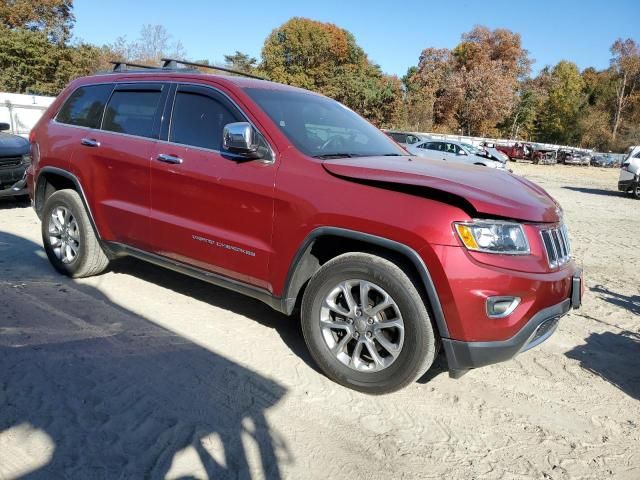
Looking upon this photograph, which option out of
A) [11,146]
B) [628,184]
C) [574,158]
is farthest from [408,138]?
[574,158]

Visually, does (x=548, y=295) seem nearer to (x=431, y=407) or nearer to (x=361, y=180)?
(x=431, y=407)

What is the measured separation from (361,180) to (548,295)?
1231 millimetres

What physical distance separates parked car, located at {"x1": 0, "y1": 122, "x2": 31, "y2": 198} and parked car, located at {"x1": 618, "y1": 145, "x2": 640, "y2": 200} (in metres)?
17.6

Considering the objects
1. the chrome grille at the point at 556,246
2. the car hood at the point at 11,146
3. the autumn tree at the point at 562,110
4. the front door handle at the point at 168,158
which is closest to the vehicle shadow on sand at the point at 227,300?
the front door handle at the point at 168,158

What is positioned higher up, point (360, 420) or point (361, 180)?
point (361, 180)

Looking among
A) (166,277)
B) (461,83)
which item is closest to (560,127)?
(461,83)

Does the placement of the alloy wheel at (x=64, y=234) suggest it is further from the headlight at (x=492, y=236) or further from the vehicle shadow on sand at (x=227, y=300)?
the headlight at (x=492, y=236)

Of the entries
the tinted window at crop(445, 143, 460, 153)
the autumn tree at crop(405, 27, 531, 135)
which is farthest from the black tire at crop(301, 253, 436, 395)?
the autumn tree at crop(405, 27, 531, 135)

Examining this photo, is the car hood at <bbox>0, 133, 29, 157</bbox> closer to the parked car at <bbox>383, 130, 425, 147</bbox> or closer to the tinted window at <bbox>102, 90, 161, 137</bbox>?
the tinted window at <bbox>102, 90, 161, 137</bbox>

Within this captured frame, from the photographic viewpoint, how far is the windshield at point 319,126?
366 cm

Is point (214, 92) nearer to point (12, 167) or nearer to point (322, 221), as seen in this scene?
point (322, 221)

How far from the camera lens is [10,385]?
3021 millimetres

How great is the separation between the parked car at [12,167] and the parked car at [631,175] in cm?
1761

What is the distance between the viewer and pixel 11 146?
8.02 metres
